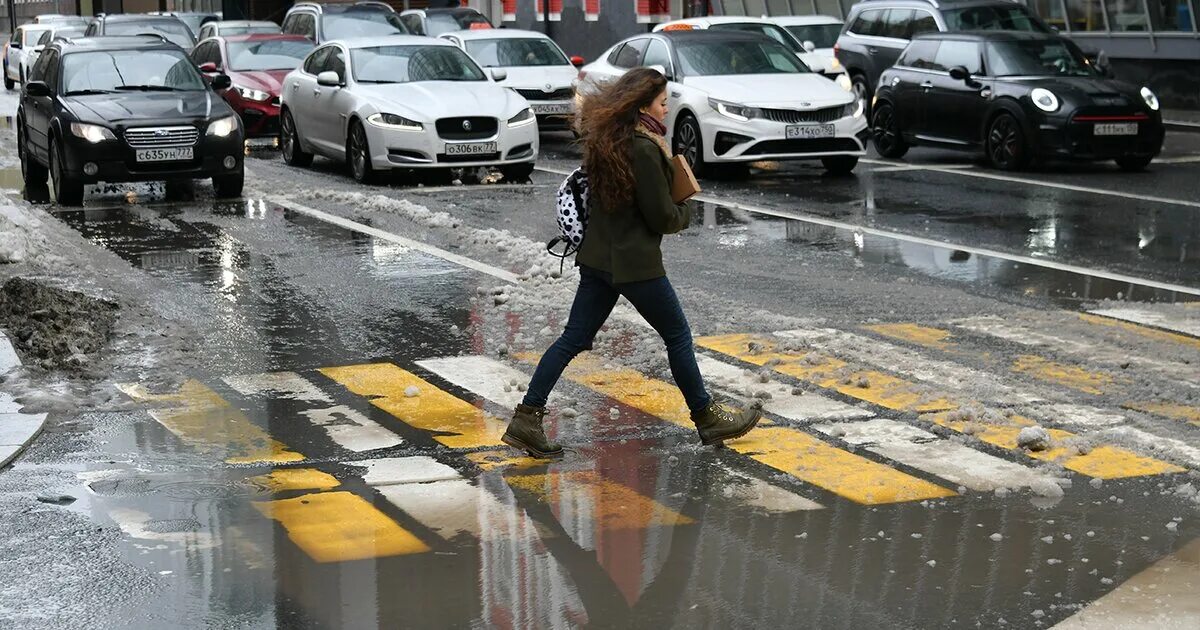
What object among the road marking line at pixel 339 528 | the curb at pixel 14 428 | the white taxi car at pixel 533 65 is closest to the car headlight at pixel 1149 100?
the white taxi car at pixel 533 65

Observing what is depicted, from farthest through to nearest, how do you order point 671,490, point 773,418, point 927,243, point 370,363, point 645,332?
point 927,243 < point 645,332 < point 370,363 < point 773,418 < point 671,490

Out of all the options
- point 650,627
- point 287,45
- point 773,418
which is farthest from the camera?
point 287,45

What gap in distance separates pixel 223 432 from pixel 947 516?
130 inches

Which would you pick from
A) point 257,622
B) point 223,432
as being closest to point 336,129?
point 223,432

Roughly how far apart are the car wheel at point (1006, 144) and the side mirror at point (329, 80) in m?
7.51

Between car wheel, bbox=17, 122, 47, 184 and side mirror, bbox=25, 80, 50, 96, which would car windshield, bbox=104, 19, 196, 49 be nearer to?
car wheel, bbox=17, 122, 47, 184

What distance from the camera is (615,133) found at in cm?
743

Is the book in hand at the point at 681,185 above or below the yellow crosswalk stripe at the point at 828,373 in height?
above

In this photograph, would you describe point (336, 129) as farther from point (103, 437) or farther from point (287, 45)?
point (103, 437)

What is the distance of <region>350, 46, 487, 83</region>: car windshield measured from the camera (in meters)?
20.7

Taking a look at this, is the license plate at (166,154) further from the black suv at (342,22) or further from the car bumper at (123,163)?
the black suv at (342,22)

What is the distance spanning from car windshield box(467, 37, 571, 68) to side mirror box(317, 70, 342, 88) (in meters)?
6.84

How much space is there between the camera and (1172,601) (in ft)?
18.4

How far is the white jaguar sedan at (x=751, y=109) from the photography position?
64.2 ft
